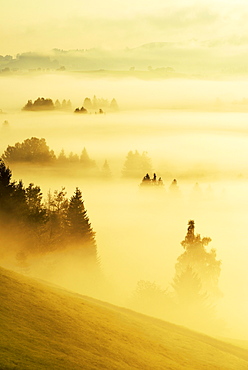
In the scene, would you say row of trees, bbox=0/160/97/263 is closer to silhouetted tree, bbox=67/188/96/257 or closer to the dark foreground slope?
silhouetted tree, bbox=67/188/96/257

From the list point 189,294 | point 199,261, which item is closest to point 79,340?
point 189,294

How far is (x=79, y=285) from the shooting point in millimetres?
84000

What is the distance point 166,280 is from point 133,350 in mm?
66719

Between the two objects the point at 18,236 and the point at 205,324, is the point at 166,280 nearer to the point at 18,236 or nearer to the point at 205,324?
the point at 205,324

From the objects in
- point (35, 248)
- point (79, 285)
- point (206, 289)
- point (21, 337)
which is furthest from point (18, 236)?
point (21, 337)

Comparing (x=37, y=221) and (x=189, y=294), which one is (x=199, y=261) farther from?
(x=37, y=221)

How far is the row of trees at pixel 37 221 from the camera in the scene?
253 feet

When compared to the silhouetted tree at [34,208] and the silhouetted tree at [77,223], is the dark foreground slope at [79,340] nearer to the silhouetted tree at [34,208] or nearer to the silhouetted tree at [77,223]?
the silhouetted tree at [34,208]

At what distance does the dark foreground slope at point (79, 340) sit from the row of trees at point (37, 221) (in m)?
28.3

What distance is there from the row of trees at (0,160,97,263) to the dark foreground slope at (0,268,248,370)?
2833 centimetres

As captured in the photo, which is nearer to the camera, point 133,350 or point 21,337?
point 21,337

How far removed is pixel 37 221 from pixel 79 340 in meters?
42.3

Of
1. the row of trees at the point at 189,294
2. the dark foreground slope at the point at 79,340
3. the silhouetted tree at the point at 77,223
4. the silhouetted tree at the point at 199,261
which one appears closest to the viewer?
the dark foreground slope at the point at 79,340

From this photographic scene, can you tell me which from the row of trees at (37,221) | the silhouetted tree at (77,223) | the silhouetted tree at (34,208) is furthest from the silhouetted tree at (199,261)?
the silhouetted tree at (34,208)
